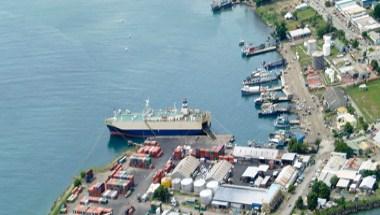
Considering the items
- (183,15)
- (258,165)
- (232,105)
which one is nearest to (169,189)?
(258,165)

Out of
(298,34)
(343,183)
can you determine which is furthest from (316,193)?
(298,34)

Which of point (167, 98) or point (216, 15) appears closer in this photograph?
point (167, 98)

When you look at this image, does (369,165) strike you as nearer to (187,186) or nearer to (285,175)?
(285,175)

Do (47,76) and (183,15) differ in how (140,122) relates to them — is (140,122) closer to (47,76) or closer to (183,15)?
(47,76)

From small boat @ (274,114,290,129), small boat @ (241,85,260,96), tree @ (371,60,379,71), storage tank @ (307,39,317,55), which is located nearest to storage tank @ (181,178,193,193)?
small boat @ (274,114,290,129)

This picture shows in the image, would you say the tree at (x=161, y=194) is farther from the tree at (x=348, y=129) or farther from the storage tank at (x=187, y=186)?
the tree at (x=348, y=129)

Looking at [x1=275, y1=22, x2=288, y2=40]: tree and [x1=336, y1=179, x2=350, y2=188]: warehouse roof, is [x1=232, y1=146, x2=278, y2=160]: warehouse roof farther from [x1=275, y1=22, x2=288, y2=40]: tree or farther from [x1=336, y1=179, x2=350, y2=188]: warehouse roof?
[x1=275, y1=22, x2=288, y2=40]: tree
